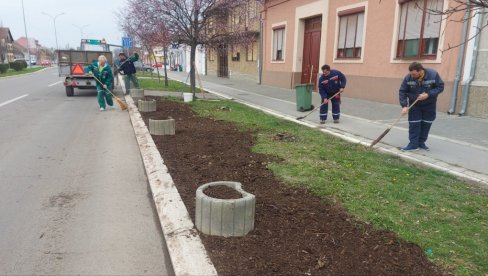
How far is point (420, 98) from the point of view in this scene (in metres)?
6.59

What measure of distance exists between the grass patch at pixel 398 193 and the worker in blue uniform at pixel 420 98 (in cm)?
90

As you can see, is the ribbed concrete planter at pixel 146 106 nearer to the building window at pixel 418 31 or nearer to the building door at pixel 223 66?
the building window at pixel 418 31

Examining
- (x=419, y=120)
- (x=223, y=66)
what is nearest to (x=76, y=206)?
(x=419, y=120)

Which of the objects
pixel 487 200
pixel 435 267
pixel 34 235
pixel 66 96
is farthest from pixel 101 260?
pixel 66 96

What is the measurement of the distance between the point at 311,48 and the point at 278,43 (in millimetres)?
3605

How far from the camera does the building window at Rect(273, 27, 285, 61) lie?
2080cm

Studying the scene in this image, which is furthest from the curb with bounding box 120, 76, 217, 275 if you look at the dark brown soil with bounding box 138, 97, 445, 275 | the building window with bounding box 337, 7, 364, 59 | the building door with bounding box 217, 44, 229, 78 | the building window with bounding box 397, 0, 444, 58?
the building door with bounding box 217, 44, 229, 78

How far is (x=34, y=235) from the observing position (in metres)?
3.71

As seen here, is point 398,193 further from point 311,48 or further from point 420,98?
point 311,48

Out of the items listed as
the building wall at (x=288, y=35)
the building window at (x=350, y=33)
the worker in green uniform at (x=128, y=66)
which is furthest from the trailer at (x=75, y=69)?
the building window at (x=350, y=33)

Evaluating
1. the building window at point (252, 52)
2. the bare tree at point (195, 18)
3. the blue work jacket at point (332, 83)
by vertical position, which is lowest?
the blue work jacket at point (332, 83)

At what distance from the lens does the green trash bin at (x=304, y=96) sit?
446 inches

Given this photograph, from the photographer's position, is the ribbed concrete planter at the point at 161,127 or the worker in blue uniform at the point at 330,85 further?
the worker in blue uniform at the point at 330,85

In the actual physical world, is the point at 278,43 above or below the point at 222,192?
above
